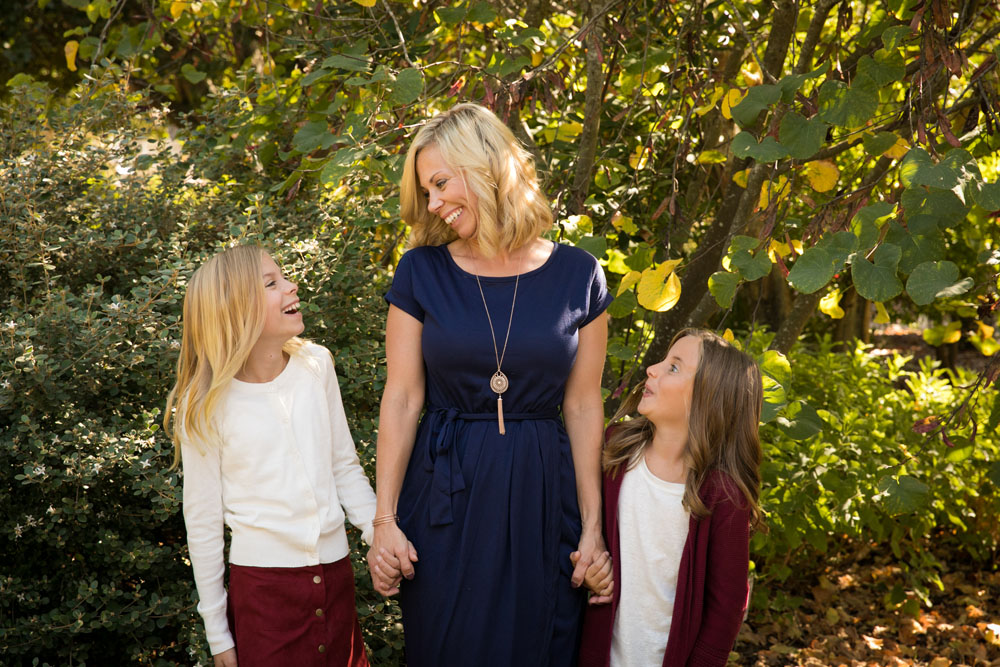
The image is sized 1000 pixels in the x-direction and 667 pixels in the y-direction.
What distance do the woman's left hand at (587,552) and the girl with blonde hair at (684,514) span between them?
0.12 ft

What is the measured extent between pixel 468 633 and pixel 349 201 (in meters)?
1.73

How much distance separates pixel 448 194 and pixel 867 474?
6.96 ft

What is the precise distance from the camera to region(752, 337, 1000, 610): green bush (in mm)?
3047

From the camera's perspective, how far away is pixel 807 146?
200cm

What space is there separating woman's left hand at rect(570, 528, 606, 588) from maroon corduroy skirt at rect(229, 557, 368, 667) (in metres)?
0.52

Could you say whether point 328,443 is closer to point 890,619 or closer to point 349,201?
point 349,201

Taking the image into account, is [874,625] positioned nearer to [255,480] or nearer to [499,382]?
[499,382]

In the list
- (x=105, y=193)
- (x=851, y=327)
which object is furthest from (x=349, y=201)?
(x=851, y=327)

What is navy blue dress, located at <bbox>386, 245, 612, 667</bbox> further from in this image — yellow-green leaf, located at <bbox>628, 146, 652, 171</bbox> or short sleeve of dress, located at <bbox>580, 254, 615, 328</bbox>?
yellow-green leaf, located at <bbox>628, 146, 652, 171</bbox>

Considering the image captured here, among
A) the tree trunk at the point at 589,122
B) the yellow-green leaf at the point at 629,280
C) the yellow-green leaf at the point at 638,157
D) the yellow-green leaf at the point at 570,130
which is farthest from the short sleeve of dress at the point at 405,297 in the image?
the yellow-green leaf at the point at 570,130

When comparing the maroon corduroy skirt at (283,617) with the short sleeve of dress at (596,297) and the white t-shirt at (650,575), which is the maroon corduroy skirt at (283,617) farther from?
the short sleeve of dress at (596,297)

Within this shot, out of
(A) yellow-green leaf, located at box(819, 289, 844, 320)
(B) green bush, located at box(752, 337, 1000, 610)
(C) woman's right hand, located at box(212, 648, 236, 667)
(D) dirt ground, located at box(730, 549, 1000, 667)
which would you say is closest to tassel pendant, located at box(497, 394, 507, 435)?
(C) woman's right hand, located at box(212, 648, 236, 667)

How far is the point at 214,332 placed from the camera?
1.83 m

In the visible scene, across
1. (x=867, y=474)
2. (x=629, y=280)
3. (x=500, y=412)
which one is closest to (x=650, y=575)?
(x=500, y=412)
